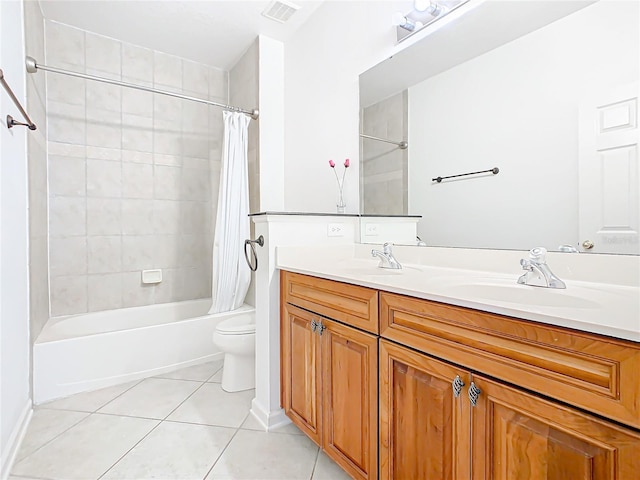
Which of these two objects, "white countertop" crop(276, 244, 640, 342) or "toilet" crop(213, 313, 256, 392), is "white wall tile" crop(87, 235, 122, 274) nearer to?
"toilet" crop(213, 313, 256, 392)

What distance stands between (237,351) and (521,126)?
1.84 metres

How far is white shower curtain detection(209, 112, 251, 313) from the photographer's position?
260 cm

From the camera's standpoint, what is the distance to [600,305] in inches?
30.0

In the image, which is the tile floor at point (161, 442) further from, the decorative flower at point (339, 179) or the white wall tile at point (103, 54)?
the white wall tile at point (103, 54)

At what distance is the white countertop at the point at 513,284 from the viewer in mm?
649

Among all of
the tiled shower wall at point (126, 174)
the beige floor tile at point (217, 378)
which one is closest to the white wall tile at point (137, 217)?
the tiled shower wall at point (126, 174)

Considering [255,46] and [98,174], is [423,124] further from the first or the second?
[98,174]

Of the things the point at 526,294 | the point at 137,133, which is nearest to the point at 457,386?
the point at 526,294

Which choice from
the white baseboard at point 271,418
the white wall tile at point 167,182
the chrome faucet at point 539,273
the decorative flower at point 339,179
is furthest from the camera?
the white wall tile at point 167,182

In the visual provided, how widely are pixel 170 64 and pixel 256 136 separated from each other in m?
1.07

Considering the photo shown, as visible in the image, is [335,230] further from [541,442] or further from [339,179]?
[541,442]

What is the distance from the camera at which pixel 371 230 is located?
1.91 metres

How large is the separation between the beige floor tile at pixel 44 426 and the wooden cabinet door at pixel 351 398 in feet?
4.35

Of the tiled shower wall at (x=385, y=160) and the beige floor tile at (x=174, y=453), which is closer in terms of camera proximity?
the beige floor tile at (x=174, y=453)
